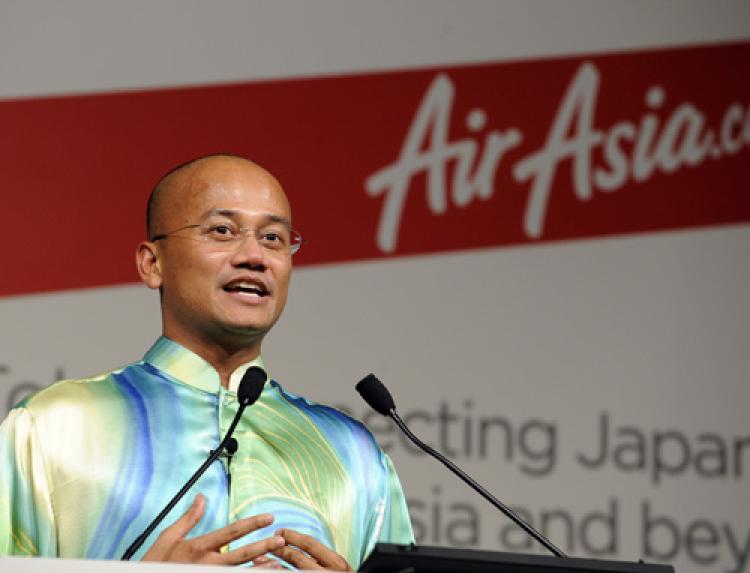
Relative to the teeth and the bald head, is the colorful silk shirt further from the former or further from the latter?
the bald head

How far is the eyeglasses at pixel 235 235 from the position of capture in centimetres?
266

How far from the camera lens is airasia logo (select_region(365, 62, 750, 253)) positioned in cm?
449

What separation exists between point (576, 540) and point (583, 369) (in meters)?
0.58

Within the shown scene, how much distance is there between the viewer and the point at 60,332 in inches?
167

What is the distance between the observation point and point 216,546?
2.15 meters

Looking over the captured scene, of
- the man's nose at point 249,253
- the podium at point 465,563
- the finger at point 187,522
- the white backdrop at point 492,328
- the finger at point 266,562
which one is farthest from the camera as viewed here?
the white backdrop at point 492,328

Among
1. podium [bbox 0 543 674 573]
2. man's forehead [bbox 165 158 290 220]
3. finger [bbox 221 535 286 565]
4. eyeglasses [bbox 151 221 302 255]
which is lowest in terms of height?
podium [bbox 0 543 674 573]

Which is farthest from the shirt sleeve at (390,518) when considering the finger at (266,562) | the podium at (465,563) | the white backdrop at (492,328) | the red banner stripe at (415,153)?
the red banner stripe at (415,153)

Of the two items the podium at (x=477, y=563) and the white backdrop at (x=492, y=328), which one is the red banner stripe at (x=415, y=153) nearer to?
the white backdrop at (x=492, y=328)

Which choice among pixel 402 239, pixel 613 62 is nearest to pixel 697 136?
pixel 613 62

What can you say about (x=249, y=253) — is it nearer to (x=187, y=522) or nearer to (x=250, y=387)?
(x=250, y=387)

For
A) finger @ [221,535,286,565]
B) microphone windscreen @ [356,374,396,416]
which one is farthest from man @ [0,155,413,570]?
microphone windscreen @ [356,374,396,416]

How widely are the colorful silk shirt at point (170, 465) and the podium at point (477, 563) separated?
72cm

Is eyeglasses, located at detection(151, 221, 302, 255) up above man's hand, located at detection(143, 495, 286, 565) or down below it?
above
